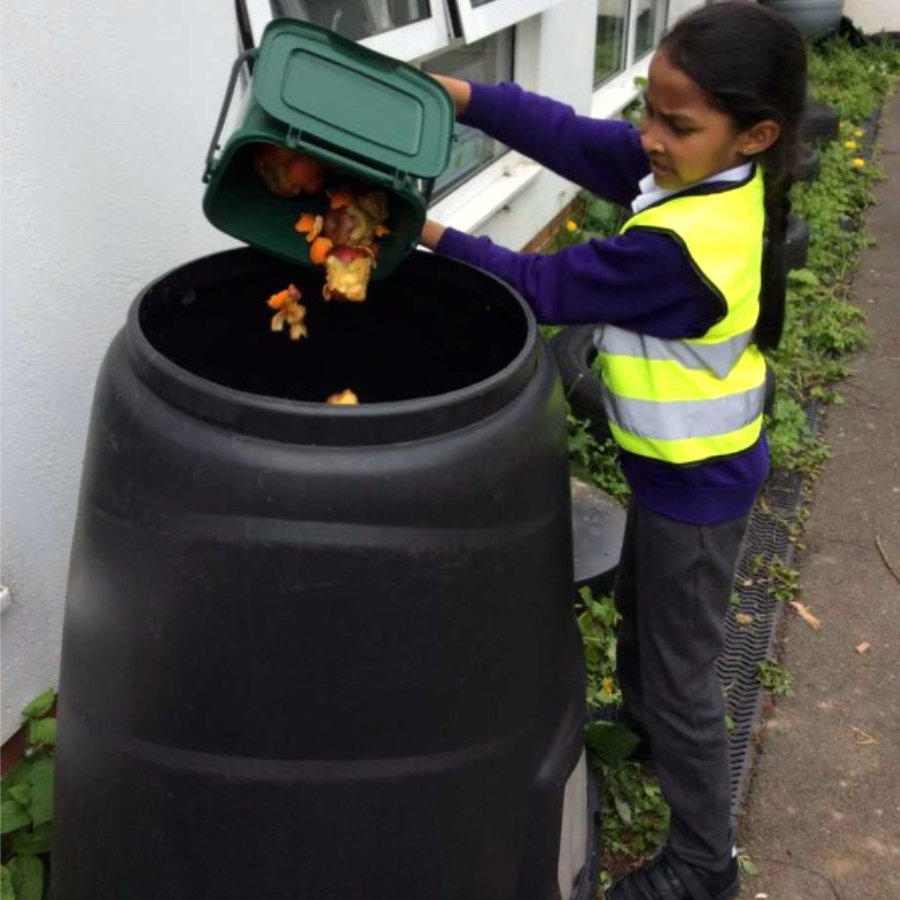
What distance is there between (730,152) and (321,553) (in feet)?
3.10

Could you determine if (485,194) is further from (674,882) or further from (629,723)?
(674,882)

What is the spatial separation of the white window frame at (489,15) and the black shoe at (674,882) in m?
2.29

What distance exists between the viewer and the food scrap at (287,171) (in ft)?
Result: 5.62

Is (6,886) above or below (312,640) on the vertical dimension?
below

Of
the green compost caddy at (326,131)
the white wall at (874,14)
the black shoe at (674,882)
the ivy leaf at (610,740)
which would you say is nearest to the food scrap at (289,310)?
the green compost caddy at (326,131)

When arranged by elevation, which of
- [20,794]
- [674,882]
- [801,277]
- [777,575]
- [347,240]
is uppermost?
[347,240]

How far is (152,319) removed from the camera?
5.71 ft

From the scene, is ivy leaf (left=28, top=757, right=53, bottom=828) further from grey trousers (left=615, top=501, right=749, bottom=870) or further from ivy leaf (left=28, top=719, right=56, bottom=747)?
grey trousers (left=615, top=501, right=749, bottom=870)

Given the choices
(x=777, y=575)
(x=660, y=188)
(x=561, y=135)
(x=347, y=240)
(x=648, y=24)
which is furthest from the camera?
(x=648, y=24)

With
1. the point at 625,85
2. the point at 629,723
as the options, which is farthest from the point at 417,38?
the point at 625,85

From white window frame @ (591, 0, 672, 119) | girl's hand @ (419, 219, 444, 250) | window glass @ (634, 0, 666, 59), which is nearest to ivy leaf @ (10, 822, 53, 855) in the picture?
girl's hand @ (419, 219, 444, 250)

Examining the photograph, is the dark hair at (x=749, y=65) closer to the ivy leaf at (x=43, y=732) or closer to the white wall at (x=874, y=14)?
the ivy leaf at (x=43, y=732)

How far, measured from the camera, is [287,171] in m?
1.72

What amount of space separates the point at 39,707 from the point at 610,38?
4867 mm
